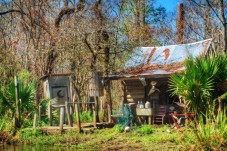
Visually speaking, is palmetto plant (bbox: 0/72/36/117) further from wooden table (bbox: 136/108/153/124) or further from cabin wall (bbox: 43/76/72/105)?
wooden table (bbox: 136/108/153/124)

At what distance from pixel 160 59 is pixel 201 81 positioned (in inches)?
255

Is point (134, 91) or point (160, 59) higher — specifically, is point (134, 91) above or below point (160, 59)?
below

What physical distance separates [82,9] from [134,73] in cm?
468

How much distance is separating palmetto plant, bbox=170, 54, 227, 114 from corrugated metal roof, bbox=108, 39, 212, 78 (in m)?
3.39

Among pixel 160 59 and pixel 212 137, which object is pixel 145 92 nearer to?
pixel 160 59

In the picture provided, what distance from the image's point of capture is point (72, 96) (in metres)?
22.1

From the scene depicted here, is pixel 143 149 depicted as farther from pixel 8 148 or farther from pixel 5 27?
pixel 5 27

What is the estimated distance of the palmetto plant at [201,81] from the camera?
14492mm

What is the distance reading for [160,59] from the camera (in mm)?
20875

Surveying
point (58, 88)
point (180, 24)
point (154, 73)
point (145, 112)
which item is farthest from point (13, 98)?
point (180, 24)

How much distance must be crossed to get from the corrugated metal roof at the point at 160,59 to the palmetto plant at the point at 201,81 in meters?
3.39

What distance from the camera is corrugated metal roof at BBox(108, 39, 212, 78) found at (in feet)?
63.2

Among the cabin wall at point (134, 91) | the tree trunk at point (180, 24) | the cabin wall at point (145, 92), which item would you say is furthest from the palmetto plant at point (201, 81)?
the tree trunk at point (180, 24)

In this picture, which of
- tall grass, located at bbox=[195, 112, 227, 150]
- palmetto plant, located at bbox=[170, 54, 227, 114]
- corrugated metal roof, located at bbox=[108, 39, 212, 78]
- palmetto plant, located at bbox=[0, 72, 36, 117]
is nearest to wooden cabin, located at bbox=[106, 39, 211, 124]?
corrugated metal roof, located at bbox=[108, 39, 212, 78]
